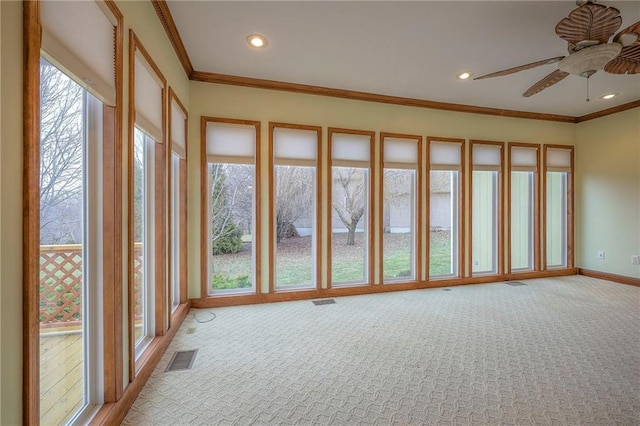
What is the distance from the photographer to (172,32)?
99.7 inches

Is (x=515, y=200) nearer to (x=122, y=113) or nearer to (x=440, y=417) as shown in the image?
(x=440, y=417)

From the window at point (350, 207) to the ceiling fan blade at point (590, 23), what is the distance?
2.38 metres

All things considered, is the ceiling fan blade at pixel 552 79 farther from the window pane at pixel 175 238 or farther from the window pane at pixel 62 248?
the window pane at pixel 175 238

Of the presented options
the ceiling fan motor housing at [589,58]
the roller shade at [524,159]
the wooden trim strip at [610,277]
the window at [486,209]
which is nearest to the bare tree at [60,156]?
the ceiling fan motor housing at [589,58]

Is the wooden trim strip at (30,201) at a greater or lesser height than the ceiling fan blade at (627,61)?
lesser

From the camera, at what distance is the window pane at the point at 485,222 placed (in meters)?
4.82

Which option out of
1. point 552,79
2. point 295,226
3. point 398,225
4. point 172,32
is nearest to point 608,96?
point 552,79

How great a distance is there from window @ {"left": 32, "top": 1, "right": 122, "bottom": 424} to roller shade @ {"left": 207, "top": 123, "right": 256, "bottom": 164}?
1.91 m

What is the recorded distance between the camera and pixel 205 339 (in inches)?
106

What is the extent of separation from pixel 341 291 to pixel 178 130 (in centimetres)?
284

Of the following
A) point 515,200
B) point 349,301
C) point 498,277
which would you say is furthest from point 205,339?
point 515,200

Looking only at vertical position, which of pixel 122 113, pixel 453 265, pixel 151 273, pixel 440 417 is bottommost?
pixel 440 417

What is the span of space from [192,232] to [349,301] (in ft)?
7.17

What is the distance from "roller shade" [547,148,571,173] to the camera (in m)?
5.09
